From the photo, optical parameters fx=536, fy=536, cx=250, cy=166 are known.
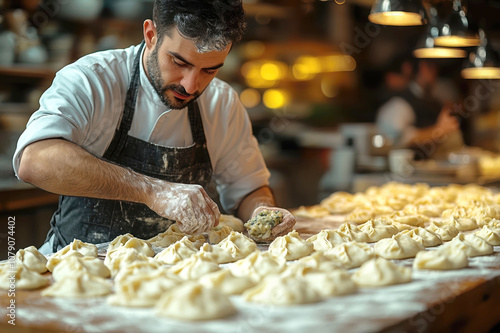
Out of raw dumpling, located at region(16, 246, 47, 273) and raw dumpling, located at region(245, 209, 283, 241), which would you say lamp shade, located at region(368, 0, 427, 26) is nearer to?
raw dumpling, located at region(245, 209, 283, 241)

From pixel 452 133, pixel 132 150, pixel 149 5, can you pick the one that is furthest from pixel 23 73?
pixel 452 133

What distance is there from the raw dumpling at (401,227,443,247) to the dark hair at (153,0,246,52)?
1.01 metres

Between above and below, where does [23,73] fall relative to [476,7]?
below

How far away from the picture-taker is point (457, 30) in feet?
9.84

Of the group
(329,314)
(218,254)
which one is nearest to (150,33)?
(218,254)

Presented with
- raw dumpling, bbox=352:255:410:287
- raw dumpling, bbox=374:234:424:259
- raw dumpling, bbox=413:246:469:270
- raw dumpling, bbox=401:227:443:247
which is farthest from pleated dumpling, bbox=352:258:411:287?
raw dumpling, bbox=401:227:443:247

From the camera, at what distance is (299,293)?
131 cm

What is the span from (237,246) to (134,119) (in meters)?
0.76

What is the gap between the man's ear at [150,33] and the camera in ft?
7.03

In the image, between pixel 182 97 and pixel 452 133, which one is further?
pixel 452 133

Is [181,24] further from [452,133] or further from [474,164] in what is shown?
[452,133]

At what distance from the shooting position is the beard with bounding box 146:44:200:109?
6.96ft

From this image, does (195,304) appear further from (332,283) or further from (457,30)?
(457,30)

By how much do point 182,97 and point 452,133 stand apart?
15.3 feet
